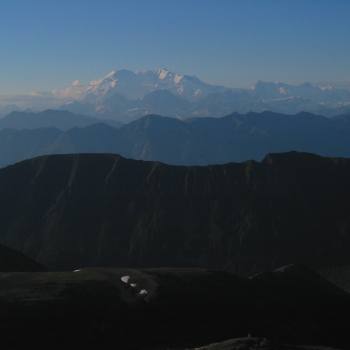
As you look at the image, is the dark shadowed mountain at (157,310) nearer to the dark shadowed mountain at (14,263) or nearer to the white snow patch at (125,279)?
the white snow patch at (125,279)

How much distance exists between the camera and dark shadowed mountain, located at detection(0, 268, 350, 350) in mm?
73188

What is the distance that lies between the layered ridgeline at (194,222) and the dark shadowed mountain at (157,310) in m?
76.7

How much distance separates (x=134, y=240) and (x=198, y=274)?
283ft

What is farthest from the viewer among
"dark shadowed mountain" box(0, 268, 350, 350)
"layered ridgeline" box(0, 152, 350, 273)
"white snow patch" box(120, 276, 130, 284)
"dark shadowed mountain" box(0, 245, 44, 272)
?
"layered ridgeline" box(0, 152, 350, 273)

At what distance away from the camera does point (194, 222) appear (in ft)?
611

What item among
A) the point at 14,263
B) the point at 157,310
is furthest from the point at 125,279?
the point at 14,263

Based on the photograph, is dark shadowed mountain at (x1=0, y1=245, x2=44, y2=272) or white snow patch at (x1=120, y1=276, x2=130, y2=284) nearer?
white snow patch at (x1=120, y1=276, x2=130, y2=284)

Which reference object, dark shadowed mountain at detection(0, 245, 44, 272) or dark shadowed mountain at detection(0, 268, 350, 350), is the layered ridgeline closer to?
dark shadowed mountain at detection(0, 245, 44, 272)

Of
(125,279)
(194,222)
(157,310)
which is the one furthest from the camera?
(194,222)

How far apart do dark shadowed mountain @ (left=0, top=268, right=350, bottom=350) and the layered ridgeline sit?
7668 centimetres

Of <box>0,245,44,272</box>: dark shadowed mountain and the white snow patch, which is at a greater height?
the white snow patch

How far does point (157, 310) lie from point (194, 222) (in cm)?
10607

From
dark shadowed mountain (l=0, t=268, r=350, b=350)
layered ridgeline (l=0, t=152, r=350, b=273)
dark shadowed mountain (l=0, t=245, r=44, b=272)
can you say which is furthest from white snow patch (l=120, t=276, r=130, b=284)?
layered ridgeline (l=0, t=152, r=350, b=273)

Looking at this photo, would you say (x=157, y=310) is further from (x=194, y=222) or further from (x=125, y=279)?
(x=194, y=222)
